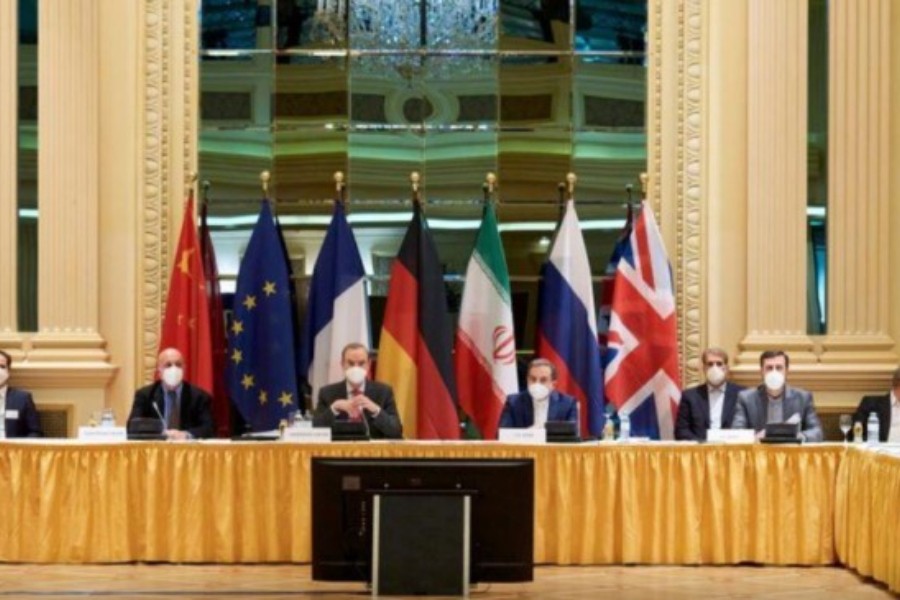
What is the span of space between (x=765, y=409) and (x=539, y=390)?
1.43 m

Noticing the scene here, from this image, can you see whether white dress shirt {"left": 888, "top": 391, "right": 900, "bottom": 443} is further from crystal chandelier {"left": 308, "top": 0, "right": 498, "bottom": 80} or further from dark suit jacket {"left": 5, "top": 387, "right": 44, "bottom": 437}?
dark suit jacket {"left": 5, "top": 387, "right": 44, "bottom": 437}

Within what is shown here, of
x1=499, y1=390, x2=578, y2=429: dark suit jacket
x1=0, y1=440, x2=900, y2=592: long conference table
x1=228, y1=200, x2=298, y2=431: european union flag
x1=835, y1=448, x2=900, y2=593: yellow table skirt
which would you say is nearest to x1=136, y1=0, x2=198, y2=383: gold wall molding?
x1=228, y1=200, x2=298, y2=431: european union flag

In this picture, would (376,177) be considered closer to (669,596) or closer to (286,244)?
(286,244)

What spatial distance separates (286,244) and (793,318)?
3637 mm

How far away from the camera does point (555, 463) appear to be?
1157 cm

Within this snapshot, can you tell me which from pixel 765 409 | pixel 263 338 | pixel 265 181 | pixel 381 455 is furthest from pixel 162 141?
pixel 765 409

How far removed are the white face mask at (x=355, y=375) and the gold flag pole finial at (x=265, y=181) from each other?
8.28ft

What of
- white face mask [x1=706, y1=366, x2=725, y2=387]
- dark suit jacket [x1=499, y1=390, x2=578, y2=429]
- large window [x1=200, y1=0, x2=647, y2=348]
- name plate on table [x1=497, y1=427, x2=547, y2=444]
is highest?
large window [x1=200, y1=0, x2=647, y2=348]

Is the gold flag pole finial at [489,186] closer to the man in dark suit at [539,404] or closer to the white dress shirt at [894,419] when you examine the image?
the man in dark suit at [539,404]

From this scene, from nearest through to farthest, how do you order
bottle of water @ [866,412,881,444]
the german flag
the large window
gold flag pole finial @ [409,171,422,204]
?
bottle of water @ [866,412,881,444], the german flag, gold flag pole finial @ [409,171,422,204], the large window

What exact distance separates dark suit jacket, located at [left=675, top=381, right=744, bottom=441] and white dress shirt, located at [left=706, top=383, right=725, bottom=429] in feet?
0.06

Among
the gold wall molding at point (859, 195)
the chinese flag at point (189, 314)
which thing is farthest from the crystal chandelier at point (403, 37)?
the gold wall molding at point (859, 195)

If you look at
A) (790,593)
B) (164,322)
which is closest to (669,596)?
(790,593)

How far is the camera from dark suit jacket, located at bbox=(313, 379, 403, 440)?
12.1m
